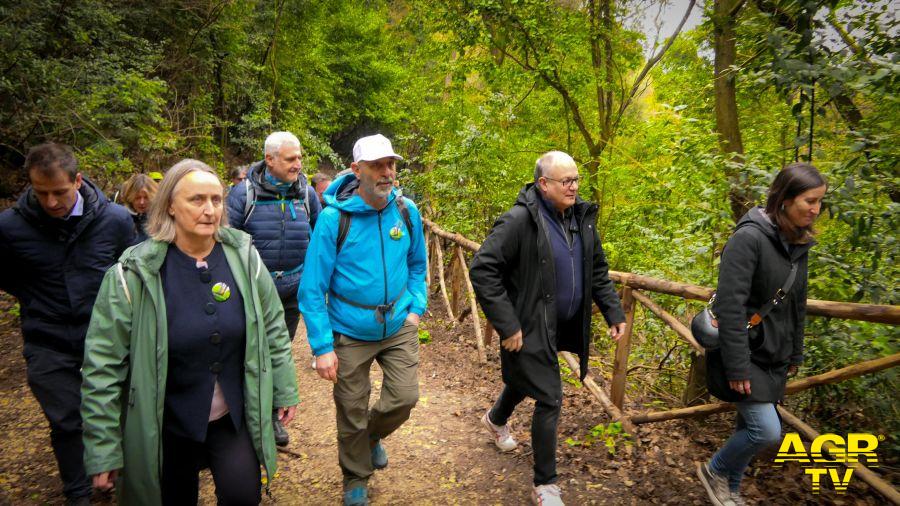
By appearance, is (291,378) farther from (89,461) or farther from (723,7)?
(723,7)

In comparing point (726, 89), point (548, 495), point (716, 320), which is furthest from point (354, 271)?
point (726, 89)

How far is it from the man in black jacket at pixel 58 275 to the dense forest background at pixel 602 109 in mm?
4412

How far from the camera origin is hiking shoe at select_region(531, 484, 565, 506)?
3031 millimetres

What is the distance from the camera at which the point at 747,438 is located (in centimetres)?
281

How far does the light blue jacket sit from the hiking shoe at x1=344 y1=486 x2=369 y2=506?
3.16 ft

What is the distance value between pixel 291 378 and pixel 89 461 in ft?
2.70

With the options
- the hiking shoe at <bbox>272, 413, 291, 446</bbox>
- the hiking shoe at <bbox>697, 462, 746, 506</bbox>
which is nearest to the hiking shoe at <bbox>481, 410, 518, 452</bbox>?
the hiking shoe at <bbox>697, 462, 746, 506</bbox>

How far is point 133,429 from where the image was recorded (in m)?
2.03

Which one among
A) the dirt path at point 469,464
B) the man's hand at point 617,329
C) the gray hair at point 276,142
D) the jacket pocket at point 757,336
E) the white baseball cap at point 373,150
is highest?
the gray hair at point 276,142

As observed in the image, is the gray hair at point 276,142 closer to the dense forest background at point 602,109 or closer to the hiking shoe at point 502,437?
the hiking shoe at point 502,437

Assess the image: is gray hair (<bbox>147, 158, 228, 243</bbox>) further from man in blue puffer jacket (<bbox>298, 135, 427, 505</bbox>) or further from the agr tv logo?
the agr tv logo

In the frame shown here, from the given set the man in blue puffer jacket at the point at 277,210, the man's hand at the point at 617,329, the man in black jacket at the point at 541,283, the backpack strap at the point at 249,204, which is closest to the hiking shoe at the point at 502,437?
the man in black jacket at the point at 541,283

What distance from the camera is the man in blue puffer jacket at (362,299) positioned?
117 inches

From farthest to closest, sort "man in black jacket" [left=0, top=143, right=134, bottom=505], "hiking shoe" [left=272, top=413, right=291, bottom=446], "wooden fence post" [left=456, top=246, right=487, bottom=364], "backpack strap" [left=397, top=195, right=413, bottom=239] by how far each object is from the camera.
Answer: "wooden fence post" [left=456, top=246, right=487, bottom=364] → "hiking shoe" [left=272, top=413, right=291, bottom=446] → "backpack strap" [left=397, top=195, right=413, bottom=239] → "man in black jacket" [left=0, top=143, right=134, bottom=505]
